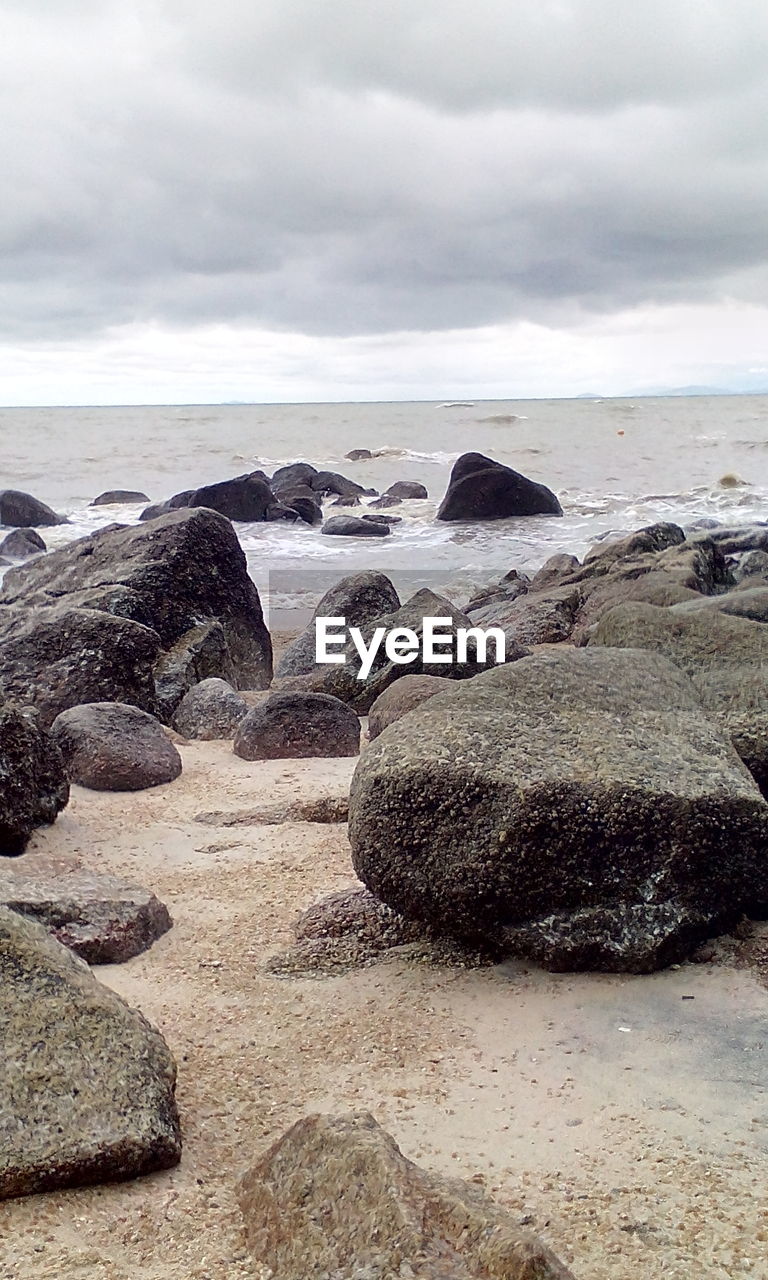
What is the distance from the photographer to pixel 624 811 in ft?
9.71

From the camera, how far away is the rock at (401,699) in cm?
538

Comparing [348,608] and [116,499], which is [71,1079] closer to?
[348,608]

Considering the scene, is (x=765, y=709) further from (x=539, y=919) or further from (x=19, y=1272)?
(x=19, y=1272)

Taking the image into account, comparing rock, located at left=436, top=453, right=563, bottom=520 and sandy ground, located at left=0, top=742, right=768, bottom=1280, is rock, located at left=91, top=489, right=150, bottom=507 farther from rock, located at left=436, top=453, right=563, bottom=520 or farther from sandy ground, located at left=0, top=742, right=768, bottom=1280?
sandy ground, located at left=0, top=742, right=768, bottom=1280

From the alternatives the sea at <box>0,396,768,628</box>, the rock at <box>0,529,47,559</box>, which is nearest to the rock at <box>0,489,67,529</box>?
the sea at <box>0,396,768,628</box>

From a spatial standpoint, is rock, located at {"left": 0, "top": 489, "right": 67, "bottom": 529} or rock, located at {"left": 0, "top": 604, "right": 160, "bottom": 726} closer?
rock, located at {"left": 0, "top": 604, "right": 160, "bottom": 726}

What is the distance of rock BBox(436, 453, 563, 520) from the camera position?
18.4m

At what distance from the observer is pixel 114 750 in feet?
15.8

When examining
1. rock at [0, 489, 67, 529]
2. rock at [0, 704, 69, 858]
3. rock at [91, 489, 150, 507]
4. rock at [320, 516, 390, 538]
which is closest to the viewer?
rock at [0, 704, 69, 858]

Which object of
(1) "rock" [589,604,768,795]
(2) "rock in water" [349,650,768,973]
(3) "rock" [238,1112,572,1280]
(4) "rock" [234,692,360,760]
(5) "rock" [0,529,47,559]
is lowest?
(5) "rock" [0,529,47,559]

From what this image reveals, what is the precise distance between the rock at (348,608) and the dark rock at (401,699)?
6.31 feet

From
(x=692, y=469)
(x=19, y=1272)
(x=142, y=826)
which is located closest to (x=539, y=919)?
(x=19, y=1272)

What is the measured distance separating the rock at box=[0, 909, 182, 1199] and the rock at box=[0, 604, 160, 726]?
3.85m

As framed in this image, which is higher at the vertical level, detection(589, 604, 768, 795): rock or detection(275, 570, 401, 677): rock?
detection(589, 604, 768, 795): rock
